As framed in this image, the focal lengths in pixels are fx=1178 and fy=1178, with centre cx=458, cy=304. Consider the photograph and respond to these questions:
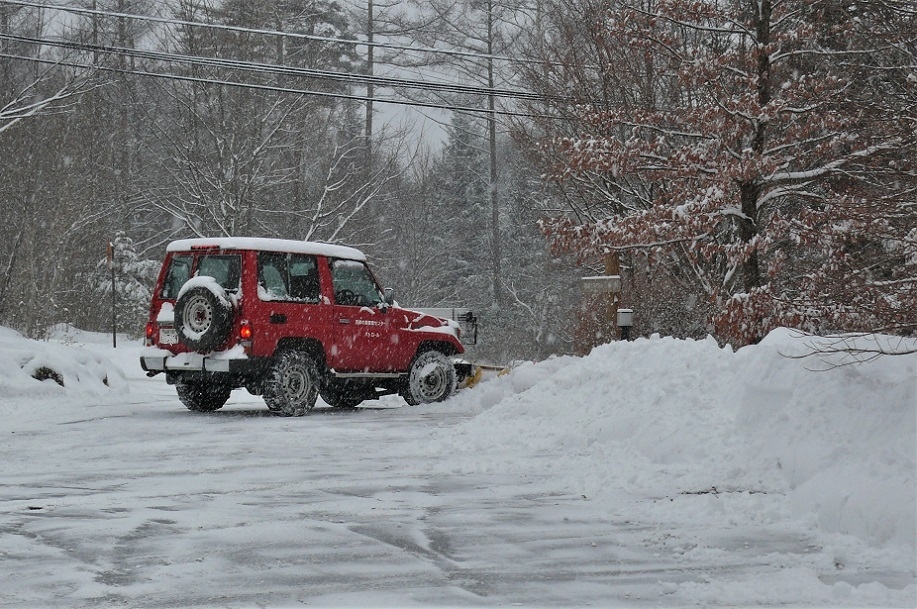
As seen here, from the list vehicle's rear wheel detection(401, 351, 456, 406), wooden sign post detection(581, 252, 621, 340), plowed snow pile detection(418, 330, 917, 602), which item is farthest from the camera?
vehicle's rear wheel detection(401, 351, 456, 406)

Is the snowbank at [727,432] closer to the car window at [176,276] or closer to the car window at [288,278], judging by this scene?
the car window at [288,278]

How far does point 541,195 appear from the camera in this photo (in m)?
31.7

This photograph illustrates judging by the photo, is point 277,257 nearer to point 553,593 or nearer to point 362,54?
point 553,593

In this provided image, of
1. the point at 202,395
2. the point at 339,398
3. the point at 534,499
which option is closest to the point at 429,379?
the point at 339,398

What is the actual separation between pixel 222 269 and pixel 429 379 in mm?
3823

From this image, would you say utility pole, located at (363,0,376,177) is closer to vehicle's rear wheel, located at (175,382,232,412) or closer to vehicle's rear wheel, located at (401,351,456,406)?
vehicle's rear wheel, located at (401,351,456,406)

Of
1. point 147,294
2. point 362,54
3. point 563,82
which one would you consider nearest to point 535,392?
point 563,82

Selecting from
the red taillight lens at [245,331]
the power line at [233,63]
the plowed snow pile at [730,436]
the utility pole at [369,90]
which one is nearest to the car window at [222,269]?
the red taillight lens at [245,331]

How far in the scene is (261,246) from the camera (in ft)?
49.1

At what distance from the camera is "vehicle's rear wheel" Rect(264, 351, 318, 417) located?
14961 mm

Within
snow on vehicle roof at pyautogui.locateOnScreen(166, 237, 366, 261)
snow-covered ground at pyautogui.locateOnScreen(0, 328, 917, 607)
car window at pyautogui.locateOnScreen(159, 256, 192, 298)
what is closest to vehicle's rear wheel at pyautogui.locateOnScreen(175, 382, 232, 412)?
car window at pyautogui.locateOnScreen(159, 256, 192, 298)

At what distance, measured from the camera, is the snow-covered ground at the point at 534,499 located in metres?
5.91

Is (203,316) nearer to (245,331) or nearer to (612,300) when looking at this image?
(245,331)

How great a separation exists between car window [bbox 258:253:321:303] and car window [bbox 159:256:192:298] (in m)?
1.04
